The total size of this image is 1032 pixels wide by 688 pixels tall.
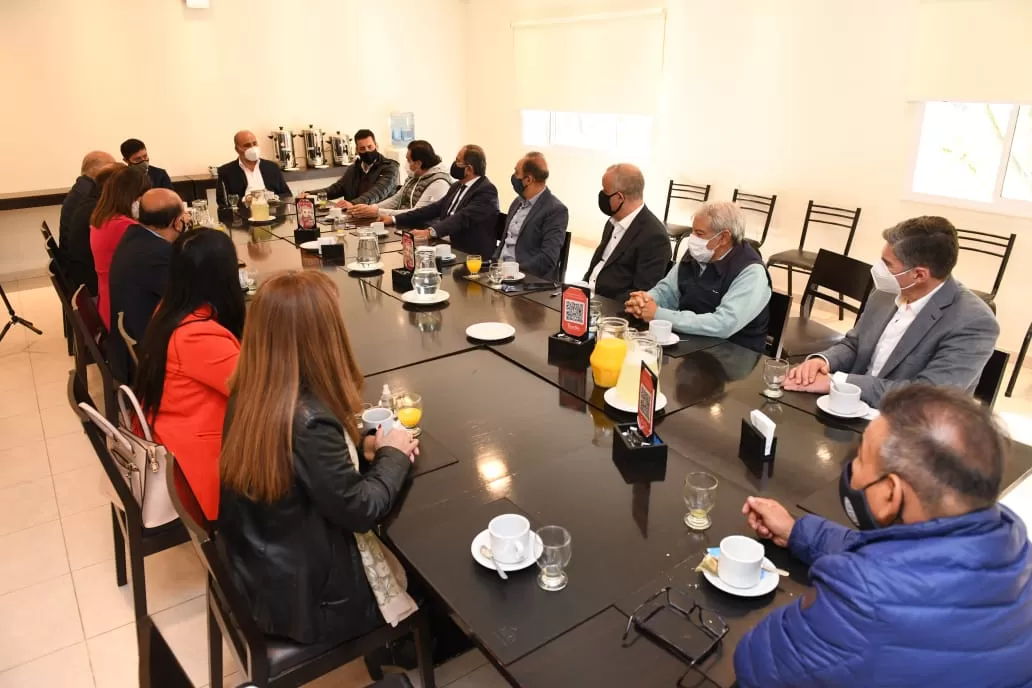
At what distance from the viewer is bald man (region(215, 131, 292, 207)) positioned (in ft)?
19.3

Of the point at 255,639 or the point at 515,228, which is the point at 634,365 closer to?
the point at 255,639

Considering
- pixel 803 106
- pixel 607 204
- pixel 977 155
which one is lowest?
pixel 607 204

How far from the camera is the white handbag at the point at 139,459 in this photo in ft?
6.11

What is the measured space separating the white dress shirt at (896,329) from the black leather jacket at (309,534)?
66.5 inches

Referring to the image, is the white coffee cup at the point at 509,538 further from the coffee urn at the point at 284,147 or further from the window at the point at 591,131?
the coffee urn at the point at 284,147

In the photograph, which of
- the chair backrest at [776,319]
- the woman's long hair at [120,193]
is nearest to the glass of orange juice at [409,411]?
the chair backrest at [776,319]

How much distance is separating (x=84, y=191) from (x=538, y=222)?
286 cm

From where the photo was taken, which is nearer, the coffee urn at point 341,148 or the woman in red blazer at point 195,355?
the woman in red blazer at point 195,355

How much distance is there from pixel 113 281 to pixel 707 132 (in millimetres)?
4840

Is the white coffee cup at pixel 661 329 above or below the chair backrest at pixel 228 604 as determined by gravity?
above

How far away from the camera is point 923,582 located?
3.35 feet

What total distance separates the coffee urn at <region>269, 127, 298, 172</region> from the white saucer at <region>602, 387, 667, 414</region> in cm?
589

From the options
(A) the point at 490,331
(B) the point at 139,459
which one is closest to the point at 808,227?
(A) the point at 490,331

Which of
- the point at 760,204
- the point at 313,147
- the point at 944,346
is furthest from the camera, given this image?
the point at 313,147
